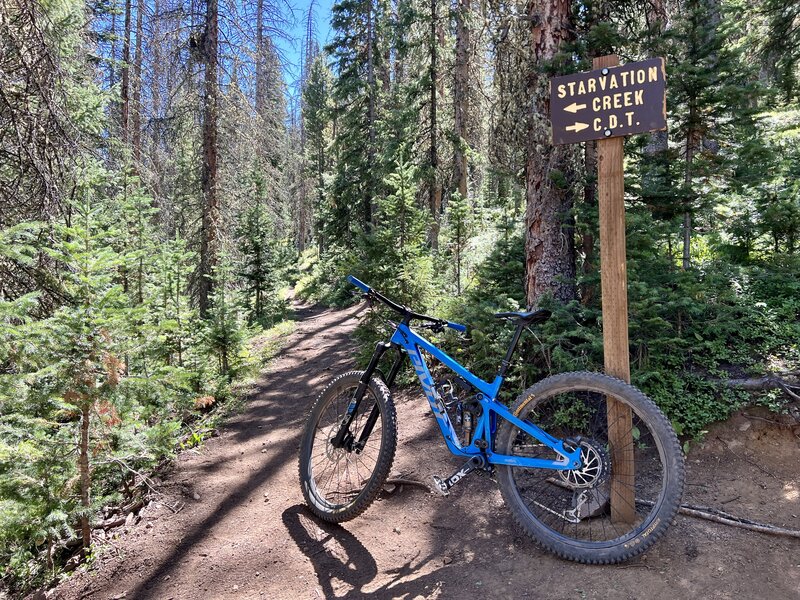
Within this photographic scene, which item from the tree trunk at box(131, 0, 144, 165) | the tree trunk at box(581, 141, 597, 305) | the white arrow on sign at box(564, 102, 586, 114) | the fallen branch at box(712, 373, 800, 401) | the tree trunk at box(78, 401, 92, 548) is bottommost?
the tree trunk at box(78, 401, 92, 548)

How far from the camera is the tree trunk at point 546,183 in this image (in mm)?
4848

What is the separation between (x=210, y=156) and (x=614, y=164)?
1039cm

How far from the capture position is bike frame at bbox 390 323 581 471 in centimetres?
290

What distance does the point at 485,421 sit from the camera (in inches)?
127

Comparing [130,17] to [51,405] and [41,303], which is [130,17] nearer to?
[41,303]

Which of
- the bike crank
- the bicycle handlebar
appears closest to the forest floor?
the bike crank

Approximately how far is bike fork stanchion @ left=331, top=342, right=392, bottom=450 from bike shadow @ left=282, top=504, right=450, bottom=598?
627 millimetres

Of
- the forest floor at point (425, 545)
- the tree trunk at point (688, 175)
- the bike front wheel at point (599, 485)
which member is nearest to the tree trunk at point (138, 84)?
the forest floor at point (425, 545)

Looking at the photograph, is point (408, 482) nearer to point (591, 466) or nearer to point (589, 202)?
point (591, 466)

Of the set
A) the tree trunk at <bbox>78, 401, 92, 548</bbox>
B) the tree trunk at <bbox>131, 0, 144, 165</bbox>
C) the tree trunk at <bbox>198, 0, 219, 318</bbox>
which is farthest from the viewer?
the tree trunk at <bbox>131, 0, 144, 165</bbox>

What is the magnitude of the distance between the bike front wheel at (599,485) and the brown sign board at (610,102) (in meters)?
1.55

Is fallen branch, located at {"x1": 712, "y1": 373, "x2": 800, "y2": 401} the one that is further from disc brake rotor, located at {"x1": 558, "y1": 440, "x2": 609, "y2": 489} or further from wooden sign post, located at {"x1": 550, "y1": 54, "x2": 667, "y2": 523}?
disc brake rotor, located at {"x1": 558, "y1": 440, "x2": 609, "y2": 489}

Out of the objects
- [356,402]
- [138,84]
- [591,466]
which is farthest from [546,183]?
[138,84]

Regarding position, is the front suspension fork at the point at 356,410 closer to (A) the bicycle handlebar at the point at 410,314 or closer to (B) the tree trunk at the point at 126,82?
(A) the bicycle handlebar at the point at 410,314
